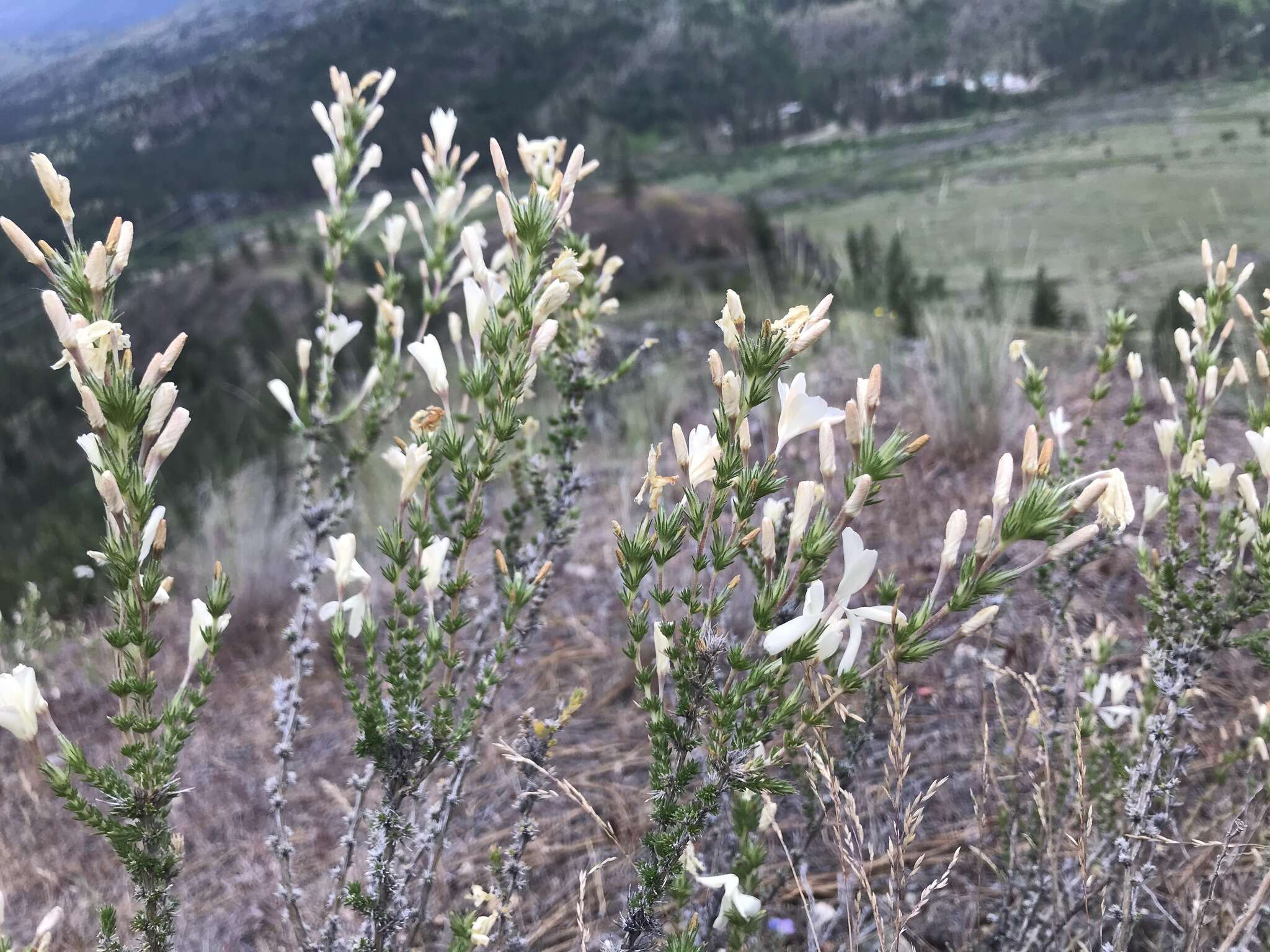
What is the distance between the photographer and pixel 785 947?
1.25 m

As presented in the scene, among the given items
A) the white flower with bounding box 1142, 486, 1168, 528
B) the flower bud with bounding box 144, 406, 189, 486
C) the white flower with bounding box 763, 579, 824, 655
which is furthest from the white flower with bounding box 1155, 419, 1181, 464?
the flower bud with bounding box 144, 406, 189, 486

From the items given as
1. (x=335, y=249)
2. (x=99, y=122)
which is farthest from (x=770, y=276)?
(x=99, y=122)

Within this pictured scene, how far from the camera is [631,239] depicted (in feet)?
26.2

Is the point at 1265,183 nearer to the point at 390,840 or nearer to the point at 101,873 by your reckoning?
the point at 390,840

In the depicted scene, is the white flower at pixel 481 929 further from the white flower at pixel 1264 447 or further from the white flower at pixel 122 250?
the white flower at pixel 1264 447

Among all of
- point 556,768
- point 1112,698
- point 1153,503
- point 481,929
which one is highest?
point 1153,503

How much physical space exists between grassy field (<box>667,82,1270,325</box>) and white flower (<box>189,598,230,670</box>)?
486cm

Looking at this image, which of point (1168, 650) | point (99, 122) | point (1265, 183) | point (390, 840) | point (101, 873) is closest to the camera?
point (390, 840)

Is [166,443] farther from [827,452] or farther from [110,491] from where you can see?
[827,452]

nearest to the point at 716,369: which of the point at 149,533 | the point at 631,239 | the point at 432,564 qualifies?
the point at 432,564

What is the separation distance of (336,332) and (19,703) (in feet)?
2.64

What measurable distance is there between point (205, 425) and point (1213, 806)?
7671 mm

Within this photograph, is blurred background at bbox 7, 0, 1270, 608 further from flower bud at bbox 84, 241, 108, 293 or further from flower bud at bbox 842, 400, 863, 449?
flower bud at bbox 842, 400, 863, 449

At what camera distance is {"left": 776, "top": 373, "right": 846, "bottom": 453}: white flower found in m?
0.72
